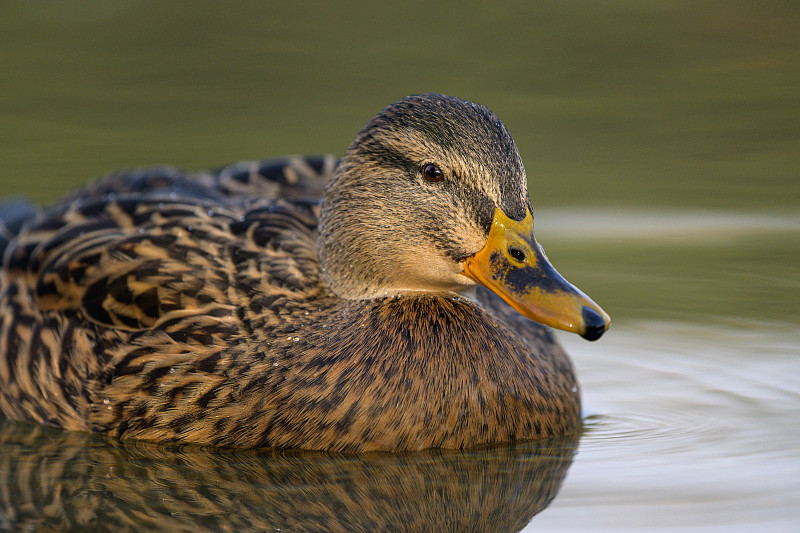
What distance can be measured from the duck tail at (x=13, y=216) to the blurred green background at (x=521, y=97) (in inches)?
34.1

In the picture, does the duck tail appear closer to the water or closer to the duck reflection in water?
the water

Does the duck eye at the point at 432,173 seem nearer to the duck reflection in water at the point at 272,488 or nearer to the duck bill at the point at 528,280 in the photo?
the duck bill at the point at 528,280

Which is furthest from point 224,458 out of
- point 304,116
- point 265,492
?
point 304,116

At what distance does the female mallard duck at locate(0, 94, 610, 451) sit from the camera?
5.29 meters

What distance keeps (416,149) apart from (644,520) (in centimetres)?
189

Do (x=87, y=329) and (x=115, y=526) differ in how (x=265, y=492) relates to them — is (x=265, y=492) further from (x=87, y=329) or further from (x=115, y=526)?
(x=87, y=329)

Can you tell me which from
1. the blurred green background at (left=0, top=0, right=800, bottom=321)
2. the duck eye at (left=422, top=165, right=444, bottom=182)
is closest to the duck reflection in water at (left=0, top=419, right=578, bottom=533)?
the duck eye at (left=422, top=165, right=444, bottom=182)

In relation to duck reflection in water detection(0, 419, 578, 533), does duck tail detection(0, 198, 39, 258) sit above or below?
above

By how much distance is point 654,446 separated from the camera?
5301mm

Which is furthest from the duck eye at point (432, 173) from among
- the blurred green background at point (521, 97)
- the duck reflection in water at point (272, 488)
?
the blurred green background at point (521, 97)

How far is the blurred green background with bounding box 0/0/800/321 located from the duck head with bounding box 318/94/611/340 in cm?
201

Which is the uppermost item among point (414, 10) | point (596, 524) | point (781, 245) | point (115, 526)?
point (414, 10)

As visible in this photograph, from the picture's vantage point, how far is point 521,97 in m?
10.0

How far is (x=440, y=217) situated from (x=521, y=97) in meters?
4.89
